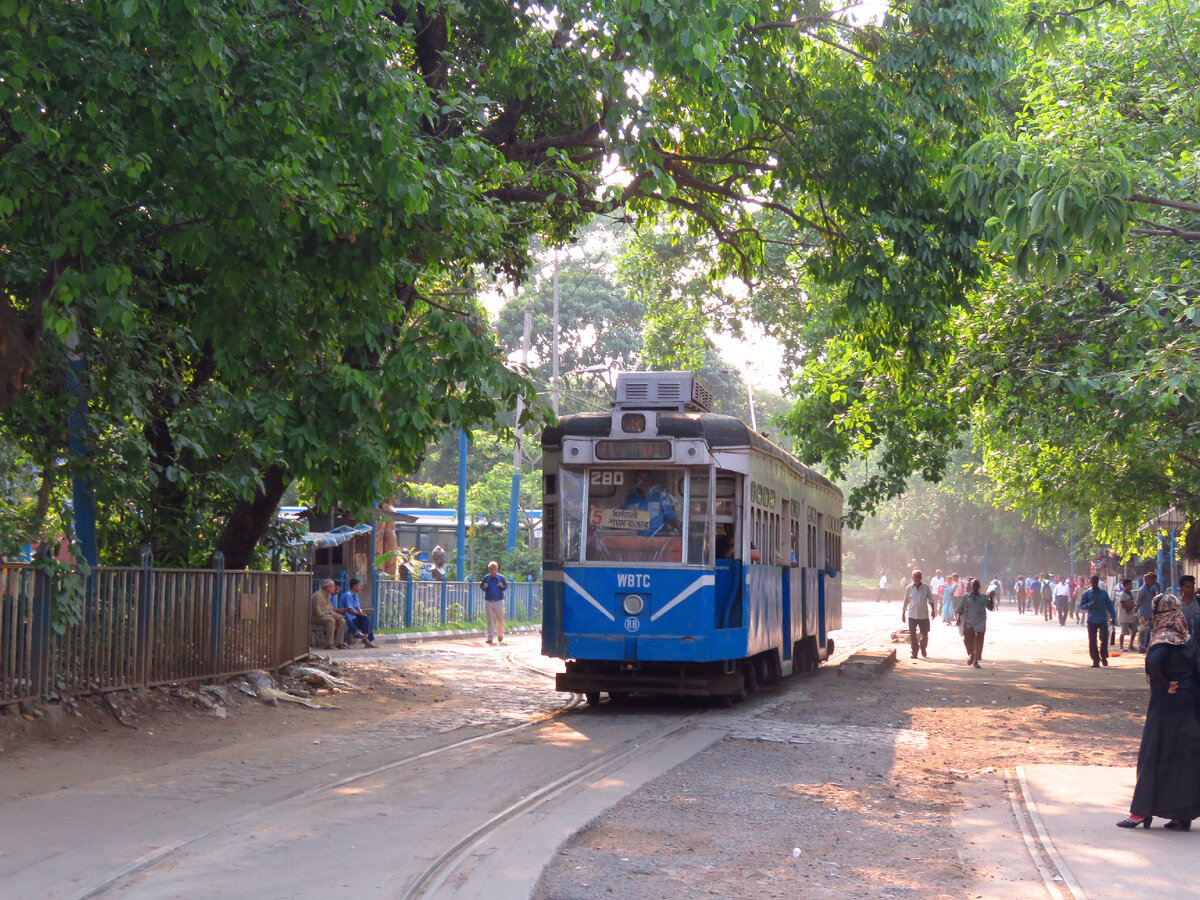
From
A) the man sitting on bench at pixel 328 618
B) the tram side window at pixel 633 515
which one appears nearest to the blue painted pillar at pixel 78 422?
the tram side window at pixel 633 515

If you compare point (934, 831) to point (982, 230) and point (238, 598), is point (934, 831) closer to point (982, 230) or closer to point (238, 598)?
point (982, 230)

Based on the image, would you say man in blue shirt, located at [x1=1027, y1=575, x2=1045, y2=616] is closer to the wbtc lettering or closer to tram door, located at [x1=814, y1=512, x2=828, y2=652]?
tram door, located at [x1=814, y1=512, x2=828, y2=652]

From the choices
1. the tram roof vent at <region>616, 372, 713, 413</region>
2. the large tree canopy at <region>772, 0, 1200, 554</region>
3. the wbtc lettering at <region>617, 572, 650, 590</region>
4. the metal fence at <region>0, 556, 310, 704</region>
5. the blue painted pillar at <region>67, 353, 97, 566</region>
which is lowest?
the metal fence at <region>0, 556, 310, 704</region>

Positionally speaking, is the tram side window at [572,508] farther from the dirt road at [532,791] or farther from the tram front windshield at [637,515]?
the dirt road at [532,791]

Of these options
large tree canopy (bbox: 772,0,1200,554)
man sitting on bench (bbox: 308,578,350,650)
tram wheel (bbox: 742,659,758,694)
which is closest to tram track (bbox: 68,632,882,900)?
tram wheel (bbox: 742,659,758,694)

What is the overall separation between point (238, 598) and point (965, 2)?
10.6 meters

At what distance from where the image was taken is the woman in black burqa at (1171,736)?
26.9 ft

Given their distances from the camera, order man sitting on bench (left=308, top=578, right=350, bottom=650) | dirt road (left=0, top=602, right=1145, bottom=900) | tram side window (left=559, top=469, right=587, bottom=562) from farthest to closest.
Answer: man sitting on bench (left=308, top=578, right=350, bottom=650)
tram side window (left=559, top=469, right=587, bottom=562)
dirt road (left=0, top=602, right=1145, bottom=900)

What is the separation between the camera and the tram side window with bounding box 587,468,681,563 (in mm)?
13750

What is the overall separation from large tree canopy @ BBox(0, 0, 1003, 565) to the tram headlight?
116 inches

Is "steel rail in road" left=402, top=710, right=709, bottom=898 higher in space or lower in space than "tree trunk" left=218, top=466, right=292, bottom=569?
lower

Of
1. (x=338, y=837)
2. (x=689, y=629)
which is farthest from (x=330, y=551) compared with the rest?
(x=338, y=837)

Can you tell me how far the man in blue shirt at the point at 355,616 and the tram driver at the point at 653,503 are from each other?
11.9 metres

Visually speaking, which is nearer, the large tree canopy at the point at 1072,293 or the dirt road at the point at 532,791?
the dirt road at the point at 532,791
